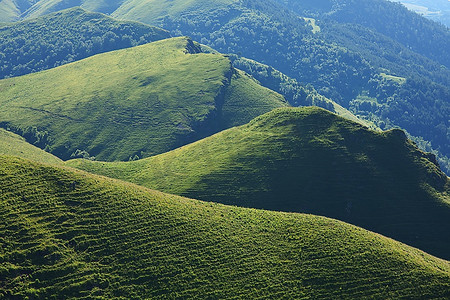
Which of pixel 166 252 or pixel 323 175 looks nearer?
pixel 166 252

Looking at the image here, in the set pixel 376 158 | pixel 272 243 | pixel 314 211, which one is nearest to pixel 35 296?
pixel 272 243

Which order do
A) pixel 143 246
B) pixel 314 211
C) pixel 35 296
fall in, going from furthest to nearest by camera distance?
1. pixel 314 211
2. pixel 143 246
3. pixel 35 296

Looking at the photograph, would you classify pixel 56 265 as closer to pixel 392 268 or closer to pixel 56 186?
pixel 56 186

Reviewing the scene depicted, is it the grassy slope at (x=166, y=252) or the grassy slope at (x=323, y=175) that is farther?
the grassy slope at (x=323, y=175)

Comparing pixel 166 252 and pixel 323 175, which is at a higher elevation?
pixel 166 252
